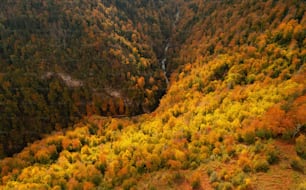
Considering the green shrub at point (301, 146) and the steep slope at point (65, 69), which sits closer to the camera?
the green shrub at point (301, 146)

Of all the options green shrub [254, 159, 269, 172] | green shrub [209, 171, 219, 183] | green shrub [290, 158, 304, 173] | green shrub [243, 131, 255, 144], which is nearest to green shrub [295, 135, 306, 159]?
green shrub [290, 158, 304, 173]

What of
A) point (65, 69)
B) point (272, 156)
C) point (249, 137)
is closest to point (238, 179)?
point (272, 156)

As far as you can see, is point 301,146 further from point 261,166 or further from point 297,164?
point 261,166

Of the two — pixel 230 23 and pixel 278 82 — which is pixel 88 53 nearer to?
pixel 230 23

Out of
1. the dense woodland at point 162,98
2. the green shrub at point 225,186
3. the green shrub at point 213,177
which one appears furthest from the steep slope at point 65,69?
the green shrub at point 225,186

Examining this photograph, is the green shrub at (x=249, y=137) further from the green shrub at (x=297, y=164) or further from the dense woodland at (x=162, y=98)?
the green shrub at (x=297, y=164)

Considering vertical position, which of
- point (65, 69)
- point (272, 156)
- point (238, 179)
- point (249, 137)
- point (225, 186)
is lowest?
point (225, 186)

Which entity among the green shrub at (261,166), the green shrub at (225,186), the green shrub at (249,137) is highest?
the green shrub at (249,137)
